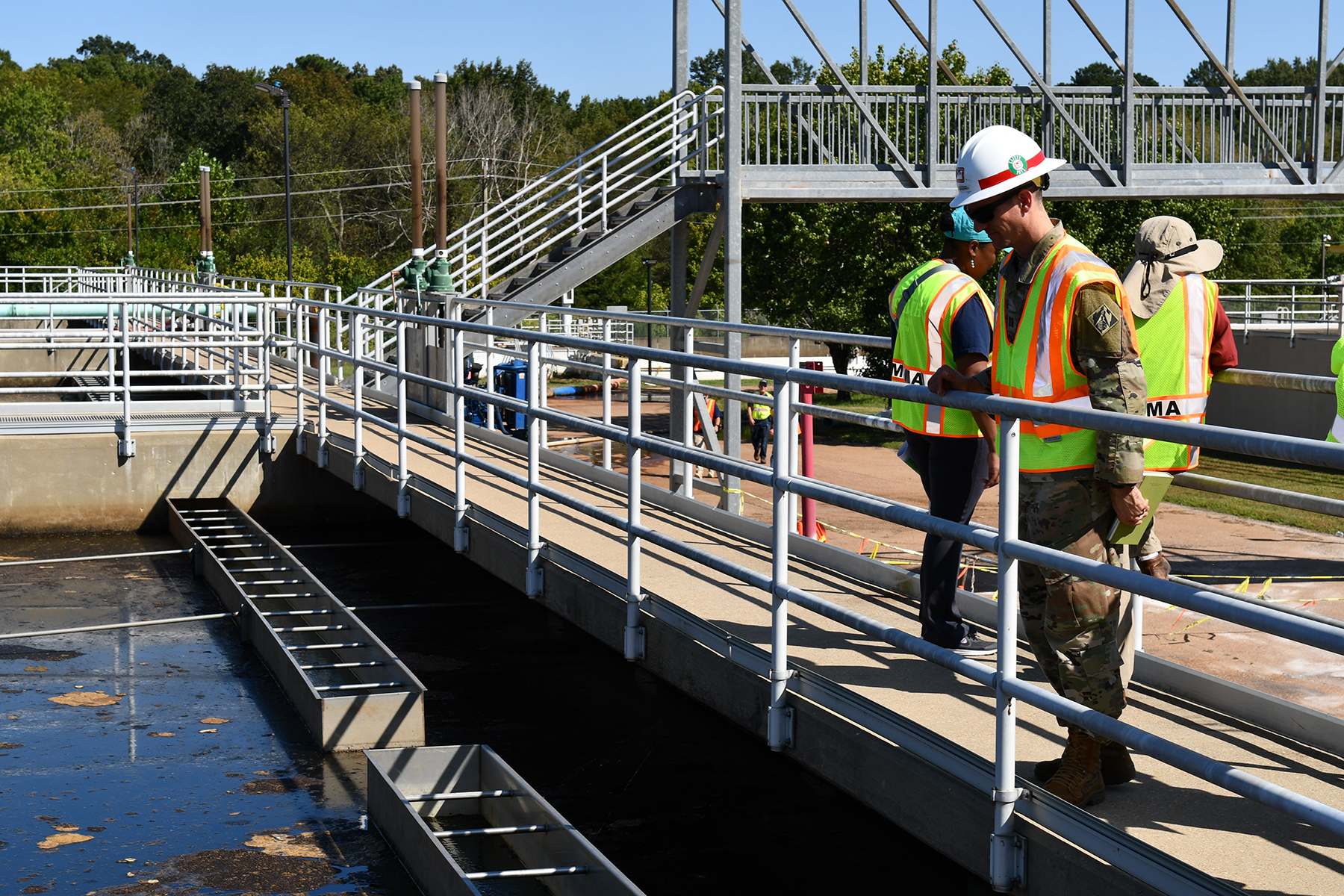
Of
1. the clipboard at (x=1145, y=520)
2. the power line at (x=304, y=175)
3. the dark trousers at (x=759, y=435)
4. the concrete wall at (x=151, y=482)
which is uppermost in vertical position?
the power line at (x=304, y=175)

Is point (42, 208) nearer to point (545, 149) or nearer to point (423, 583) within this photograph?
point (545, 149)

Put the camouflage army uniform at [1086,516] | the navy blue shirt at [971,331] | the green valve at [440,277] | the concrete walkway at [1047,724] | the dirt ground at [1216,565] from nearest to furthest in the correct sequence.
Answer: the concrete walkway at [1047,724] → the camouflage army uniform at [1086,516] → the navy blue shirt at [971,331] → the dirt ground at [1216,565] → the green valve at [440,277]

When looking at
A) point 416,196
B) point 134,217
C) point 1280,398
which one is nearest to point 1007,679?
point 416,196

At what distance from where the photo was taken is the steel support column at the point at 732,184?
594 inches

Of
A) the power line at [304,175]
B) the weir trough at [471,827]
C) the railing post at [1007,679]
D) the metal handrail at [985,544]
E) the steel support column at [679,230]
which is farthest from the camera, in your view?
the power line at [304,175]

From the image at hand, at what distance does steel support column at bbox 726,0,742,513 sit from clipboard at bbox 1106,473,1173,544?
9.35 meters

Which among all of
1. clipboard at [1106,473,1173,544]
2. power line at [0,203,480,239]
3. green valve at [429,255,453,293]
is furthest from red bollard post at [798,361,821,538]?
power line at [0,203,480,239]

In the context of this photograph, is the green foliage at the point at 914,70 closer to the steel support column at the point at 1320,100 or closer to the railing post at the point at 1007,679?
the steel support column at the point at 1320,100

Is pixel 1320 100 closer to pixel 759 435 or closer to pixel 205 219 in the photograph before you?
pixel 759 435

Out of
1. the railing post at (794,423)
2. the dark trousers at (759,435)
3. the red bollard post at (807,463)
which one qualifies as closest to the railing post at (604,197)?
the railing post at (794,423)

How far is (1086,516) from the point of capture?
154 inches

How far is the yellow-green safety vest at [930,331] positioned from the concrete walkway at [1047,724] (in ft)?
2.94

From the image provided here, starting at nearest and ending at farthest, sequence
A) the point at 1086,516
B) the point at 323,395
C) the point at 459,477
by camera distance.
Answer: the point at 1086,516 < the point at 459,477 < the point at 323,395

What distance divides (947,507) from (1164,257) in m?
1.28
